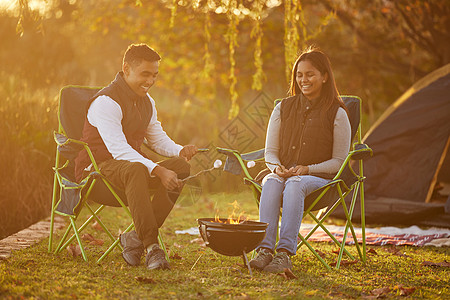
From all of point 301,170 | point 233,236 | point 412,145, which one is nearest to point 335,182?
point 301,170

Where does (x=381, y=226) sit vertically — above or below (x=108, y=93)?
below

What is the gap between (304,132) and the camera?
3.15m

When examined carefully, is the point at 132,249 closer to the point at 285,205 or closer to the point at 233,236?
the point at 233,236

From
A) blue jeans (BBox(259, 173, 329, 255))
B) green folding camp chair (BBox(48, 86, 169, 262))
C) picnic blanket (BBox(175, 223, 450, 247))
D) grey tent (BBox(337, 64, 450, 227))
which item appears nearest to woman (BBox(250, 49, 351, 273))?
blue jeans (BBox(259, 173, 329, 255))

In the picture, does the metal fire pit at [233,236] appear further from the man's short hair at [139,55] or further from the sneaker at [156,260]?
the man's short hair at [139,55]

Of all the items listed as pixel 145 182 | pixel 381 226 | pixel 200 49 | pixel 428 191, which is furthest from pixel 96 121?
pixel 200 49

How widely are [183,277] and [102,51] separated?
66.5 ft

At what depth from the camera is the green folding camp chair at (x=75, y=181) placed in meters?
2.84

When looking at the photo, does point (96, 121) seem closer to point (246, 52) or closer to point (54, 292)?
point (54, 292)

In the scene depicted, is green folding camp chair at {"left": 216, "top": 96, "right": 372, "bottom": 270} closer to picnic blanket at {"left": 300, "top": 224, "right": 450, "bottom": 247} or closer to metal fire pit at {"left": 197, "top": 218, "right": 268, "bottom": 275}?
metal fire pit at {"left": 197, "top": 218, "right": 268, "bottom": 275}

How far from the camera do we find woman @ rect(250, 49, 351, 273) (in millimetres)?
2871

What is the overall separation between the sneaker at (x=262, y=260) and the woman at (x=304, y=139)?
0.04m

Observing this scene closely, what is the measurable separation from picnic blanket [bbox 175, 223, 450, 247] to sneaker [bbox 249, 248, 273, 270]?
1.13 meters

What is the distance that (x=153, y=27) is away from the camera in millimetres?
8438
